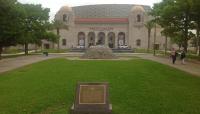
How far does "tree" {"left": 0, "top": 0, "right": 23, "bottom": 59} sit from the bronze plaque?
3514cm

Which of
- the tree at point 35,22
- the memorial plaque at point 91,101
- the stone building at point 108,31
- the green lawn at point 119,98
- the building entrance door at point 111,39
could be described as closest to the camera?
the memorial plaque at point 91,101

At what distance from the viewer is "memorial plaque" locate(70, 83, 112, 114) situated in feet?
34.6

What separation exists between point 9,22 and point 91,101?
39.8m

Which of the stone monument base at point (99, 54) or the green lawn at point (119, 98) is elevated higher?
the green lawn at point (119, 98)

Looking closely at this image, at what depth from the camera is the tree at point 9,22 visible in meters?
46.2

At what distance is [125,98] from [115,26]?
11195cm

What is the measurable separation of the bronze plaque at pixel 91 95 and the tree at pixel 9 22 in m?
35.1

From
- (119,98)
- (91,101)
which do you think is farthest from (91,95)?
(119,98)

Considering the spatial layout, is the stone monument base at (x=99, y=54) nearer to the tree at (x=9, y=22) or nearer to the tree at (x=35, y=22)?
the tree at (x=9, y=22)

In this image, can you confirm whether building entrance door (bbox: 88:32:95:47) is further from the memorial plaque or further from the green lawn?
the memorial plaque

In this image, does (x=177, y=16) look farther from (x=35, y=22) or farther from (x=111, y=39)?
(x=111, y=39)

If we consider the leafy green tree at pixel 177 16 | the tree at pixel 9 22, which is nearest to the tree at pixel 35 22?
the tree at pixel 9 22

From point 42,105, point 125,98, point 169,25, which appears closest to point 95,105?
point 42,105

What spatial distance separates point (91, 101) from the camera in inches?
416
